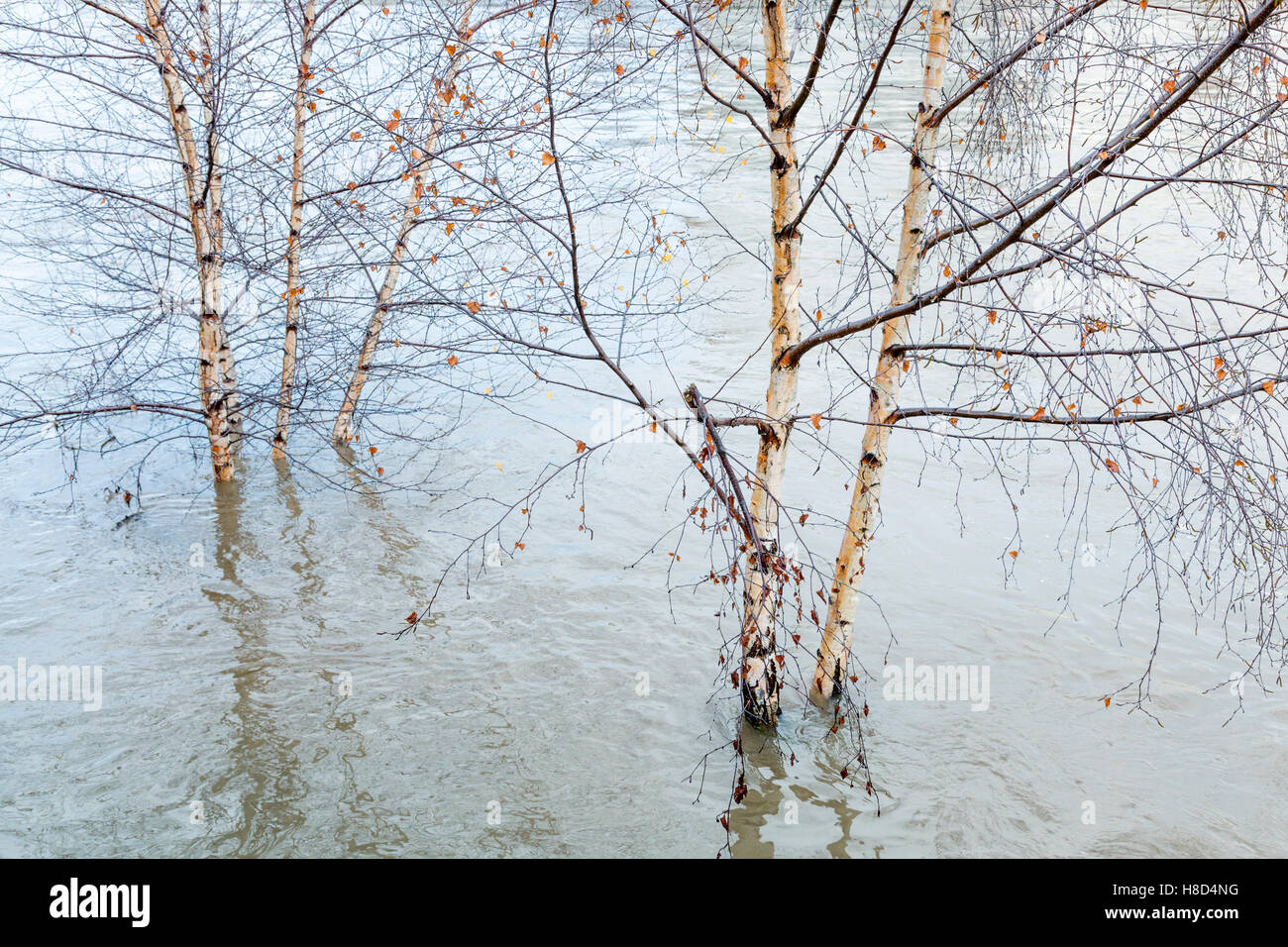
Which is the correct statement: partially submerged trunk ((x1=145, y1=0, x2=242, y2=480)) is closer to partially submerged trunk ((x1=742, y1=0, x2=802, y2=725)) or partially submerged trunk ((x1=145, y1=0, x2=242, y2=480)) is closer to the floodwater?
the floodwater

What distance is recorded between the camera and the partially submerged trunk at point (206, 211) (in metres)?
7.72

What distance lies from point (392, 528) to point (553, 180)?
355cm

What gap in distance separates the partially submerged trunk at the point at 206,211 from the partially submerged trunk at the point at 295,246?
0.52 meters

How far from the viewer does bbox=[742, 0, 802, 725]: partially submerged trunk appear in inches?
207

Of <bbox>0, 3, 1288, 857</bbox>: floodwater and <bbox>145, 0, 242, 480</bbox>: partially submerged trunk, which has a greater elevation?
<bbox>145, 0, 242, 480</bbox>: partially submerged trunk

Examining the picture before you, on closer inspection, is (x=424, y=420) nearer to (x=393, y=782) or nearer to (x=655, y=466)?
(x=655, y=466)

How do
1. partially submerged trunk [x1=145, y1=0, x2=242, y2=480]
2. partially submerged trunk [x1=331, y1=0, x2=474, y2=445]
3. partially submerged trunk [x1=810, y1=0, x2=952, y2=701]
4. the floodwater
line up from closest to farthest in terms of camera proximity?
partially submerged trunk [x1=810, y1=0, x2=952, y2=701] < the floodwater < partially submerged trunk [x1=145, y1=0, x2=242, y2=480] < partially submerged trunk [x1=331, y1=0, x2=474, y2=445]

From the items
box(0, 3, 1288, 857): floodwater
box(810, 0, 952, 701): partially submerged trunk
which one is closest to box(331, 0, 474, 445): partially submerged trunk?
box(0, 3, 1288, 857): floodwater

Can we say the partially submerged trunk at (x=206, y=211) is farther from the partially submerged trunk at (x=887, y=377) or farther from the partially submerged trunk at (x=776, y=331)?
the partially submerged trunk at (x=887, y=377)

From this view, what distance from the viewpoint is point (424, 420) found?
11.7 metres

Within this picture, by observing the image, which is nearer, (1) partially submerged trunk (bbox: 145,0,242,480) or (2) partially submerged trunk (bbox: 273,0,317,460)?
(1) partially submerged trunk (bbox: 145,0,242,480)

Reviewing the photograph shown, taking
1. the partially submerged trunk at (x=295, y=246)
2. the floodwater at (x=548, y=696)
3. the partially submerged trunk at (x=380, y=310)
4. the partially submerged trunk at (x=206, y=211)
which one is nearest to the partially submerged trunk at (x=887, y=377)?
the floodwater at (x=548, y=696)

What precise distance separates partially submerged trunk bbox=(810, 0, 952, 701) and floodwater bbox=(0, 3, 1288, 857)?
302mm
